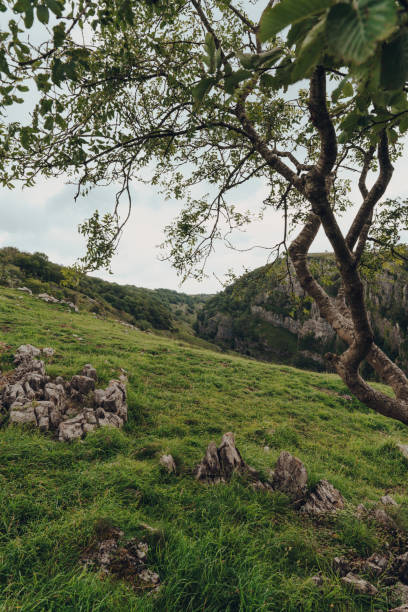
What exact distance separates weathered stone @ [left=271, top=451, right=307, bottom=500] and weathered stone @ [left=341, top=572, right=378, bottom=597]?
5.64ft

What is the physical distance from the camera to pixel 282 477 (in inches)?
219

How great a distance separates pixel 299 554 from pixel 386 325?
409ft

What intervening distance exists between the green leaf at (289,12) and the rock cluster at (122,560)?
4.81 meters

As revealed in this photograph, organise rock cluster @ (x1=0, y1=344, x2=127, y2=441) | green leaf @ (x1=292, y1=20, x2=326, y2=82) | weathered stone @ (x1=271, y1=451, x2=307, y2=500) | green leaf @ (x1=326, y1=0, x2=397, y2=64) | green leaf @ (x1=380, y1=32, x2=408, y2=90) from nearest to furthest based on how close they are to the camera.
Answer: green leaf @ (x1=326, y1=0, x2=397, y2=64), green leaf @ (x1=380, y1=32, x2=408, y2=90), green leaf @ (x1=292, y1=20, x2=326, y2=82), weathered stone @ (x1=271, y1=451, x2=307, y2=500), rock cluster @ (x1=0, y1=344, x2=127, y2=441)

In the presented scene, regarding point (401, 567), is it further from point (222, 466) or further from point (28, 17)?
point (28, 17)

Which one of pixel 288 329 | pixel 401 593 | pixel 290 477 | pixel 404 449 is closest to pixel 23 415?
pixel 290 477

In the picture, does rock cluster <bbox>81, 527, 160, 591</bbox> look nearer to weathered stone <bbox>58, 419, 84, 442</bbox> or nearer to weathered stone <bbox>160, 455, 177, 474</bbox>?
weathered stone <bbox>160, 455, 177, 474</bbox>

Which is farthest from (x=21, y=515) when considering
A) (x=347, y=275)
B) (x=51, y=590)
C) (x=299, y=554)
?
(x=347, y=275)

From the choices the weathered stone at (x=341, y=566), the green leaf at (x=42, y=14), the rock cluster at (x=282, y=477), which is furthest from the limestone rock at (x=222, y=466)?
the green leaf at (x=42, y=14)

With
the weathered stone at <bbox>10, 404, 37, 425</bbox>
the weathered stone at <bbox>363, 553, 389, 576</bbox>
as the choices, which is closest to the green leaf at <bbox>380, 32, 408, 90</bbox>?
the weathered stone at <bbox>363, 553, 389, 576</bbox>

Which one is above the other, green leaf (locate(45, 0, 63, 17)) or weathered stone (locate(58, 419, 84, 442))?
green leaf (locate(45, 0, 63, 17))

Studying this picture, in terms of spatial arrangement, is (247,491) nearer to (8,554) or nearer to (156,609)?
(156,609)

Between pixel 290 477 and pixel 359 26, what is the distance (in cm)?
658

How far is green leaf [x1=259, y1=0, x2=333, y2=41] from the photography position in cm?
79
